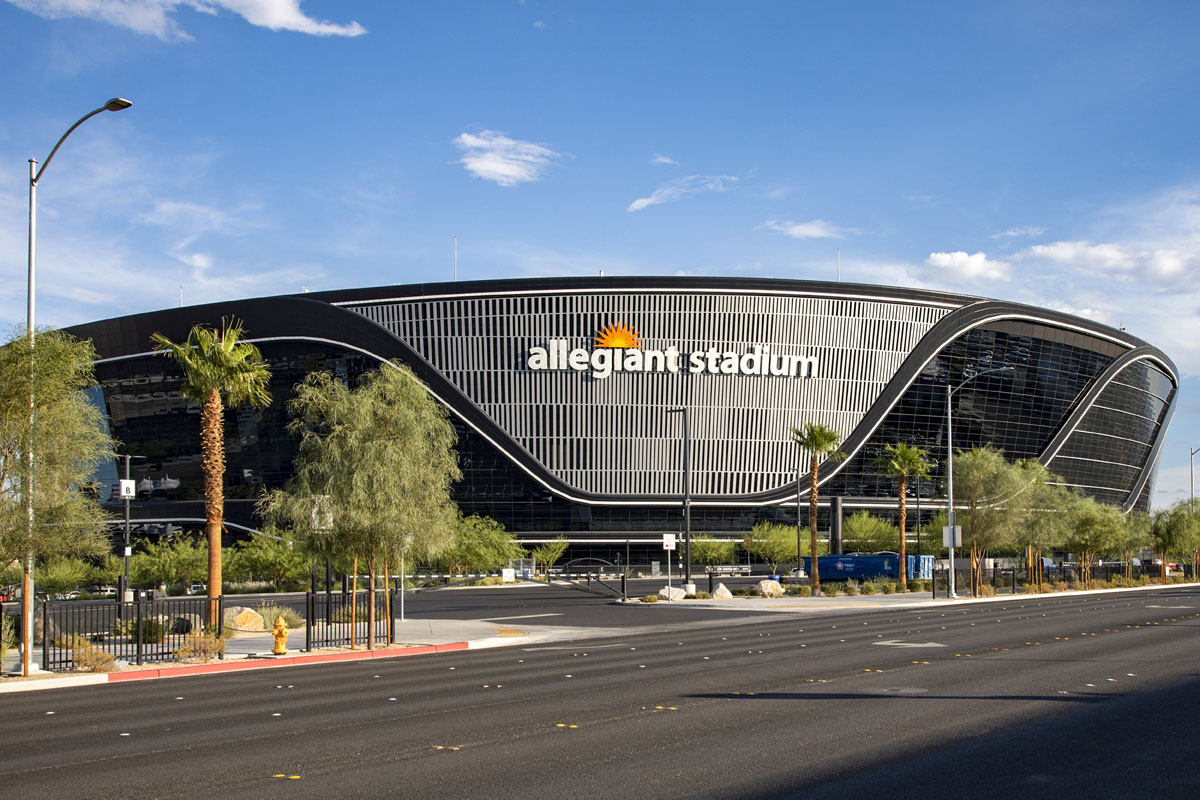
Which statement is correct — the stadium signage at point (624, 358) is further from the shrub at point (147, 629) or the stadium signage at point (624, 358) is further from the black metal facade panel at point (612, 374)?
the shrub at point (147, 629)

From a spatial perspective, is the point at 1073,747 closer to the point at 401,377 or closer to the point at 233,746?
the point at 233,746

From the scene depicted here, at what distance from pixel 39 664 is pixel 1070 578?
6338 cm

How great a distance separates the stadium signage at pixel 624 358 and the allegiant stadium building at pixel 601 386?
14 centimetres

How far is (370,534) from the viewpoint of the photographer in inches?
1132

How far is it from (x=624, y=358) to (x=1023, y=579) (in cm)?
4268

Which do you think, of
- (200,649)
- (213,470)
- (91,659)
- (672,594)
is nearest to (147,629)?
(200,649)

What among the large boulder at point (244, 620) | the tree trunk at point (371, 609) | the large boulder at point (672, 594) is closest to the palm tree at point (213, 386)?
the large boulder at point (244, 620)

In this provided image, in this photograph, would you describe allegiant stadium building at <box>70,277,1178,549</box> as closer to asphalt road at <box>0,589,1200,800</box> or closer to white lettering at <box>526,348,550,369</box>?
white lettering at <box>526,348,550,369</box>

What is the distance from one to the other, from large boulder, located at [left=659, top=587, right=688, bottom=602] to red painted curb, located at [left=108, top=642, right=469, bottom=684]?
72.4 ft

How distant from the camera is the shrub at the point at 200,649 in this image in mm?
25578

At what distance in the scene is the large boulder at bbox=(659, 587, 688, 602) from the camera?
2006 inches

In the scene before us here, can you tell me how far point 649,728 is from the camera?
14.0 m

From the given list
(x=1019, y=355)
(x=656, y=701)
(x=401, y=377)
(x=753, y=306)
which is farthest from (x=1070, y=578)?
(x=656, y=701)

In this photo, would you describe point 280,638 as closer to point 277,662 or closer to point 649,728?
point 277,662
